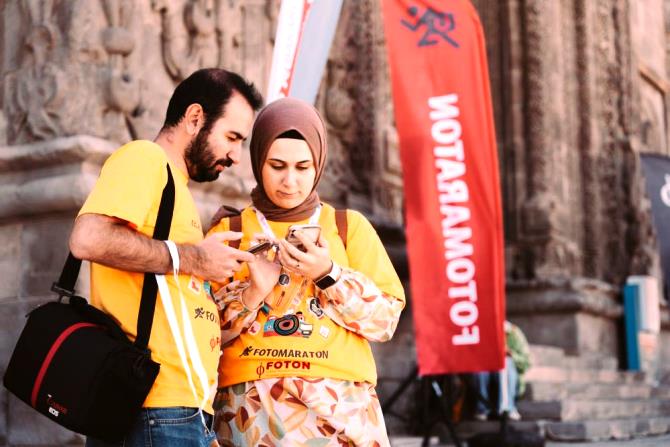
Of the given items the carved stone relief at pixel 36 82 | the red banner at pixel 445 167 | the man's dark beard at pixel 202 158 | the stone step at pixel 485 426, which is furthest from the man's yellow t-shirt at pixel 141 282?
the stone step at pixel 485 426

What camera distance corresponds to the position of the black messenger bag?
87.0 inches

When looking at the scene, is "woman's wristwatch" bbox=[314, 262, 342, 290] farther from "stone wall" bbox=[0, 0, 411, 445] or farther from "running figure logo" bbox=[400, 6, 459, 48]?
"running figure logo" bbox=[400, 6, 459, 48]

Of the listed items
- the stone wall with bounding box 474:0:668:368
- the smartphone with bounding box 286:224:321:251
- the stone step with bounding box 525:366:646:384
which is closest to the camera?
the smartphone with bounding box 286:224:321:251

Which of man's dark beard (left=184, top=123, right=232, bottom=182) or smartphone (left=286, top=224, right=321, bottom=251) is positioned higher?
man's dark beard (left=184, top=123, right=232, bottom=182)

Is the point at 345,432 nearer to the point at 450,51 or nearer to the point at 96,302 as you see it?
the point at 96,302

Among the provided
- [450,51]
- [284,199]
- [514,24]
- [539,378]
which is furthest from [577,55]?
[284,199]

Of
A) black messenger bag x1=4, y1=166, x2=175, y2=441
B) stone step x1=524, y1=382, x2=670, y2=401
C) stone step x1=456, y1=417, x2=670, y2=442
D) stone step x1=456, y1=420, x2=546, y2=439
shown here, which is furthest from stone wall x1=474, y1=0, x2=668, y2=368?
black messenger bag x1=4, y1=166, x2=175, y2=441

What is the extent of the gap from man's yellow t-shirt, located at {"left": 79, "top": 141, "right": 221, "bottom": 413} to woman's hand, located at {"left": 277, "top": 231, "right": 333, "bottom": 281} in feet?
0.81

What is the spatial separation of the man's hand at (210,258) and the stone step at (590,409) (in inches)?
291

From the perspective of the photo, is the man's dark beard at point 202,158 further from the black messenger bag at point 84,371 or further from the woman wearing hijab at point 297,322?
the black messenger bag at point 84,371

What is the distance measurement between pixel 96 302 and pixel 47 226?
2868 millimetres

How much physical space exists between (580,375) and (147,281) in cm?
957

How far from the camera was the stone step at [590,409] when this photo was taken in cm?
923

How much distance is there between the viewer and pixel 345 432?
8.18 ft
